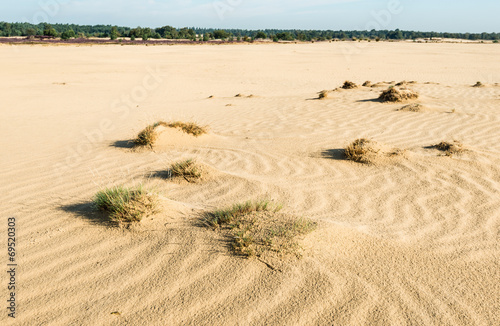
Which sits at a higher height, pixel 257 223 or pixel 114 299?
pixel 257 223

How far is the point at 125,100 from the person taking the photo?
12.2 meters

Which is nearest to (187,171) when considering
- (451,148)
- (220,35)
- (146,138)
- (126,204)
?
(126,204)

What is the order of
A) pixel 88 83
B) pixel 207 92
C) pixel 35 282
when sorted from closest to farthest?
pixel 35 282
pixel 207 92
pixel 88 83

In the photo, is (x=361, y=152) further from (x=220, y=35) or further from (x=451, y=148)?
(x=220, y=35)

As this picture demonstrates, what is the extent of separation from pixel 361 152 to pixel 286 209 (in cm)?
197

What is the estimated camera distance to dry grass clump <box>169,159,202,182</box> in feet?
14.2

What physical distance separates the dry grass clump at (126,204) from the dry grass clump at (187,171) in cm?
110

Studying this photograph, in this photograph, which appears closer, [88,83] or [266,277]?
[266,277]

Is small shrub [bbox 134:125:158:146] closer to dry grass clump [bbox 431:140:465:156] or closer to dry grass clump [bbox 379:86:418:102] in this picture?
dry grass clump [bbox 431:140:465:156]

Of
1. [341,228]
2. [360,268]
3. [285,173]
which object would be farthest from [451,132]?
[360,268]

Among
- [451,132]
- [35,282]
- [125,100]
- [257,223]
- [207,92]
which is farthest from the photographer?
[207,92]

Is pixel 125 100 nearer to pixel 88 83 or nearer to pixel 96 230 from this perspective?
pixel 88 83

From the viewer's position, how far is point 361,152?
16.5 feet

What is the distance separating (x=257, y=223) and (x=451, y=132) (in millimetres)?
5230
